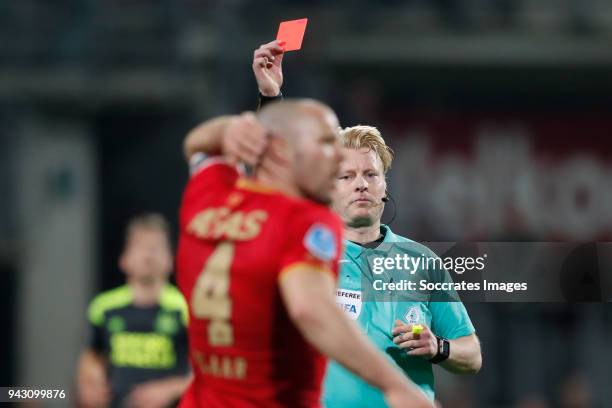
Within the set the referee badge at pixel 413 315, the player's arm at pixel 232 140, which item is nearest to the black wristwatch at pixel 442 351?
the referee badge at pixel 413 315

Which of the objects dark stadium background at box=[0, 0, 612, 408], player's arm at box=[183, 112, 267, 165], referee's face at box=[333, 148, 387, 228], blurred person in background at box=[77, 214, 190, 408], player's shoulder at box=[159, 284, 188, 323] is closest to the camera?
player's arm at box=[183, 112, 267, 165]

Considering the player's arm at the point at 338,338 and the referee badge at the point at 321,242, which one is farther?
the referee badge at the point at 321,242

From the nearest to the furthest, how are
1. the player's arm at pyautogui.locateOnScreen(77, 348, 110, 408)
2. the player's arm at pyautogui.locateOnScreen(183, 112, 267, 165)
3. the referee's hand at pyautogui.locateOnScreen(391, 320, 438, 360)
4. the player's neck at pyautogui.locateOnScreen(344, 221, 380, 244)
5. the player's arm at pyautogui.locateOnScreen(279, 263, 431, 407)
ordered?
the player's arm at pyautogui.locateOnScreen(279, 263, 431, 407)
the player's arm at pyautogui.locateOnScreen(183, 112, 267, 165)
the referee's hand at pyautogui.locateOnScreen(391, 320, 438, 360)
the player's neck at pyautogui.locateOnScreen(344, 221, 380, 244)
the player's arm at pyautogui.locateOnScreen(77, 348, 110, 408)

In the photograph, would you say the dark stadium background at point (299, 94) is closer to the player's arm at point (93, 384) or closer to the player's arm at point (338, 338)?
the player's arm at point (93, 384)

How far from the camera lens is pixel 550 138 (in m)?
20.9

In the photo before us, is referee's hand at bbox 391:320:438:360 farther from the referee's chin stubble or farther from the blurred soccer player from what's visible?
the blurred soccer player

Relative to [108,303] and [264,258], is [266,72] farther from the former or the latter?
[108,303]

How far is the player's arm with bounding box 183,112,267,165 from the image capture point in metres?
4.55

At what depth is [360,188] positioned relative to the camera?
5922 mm

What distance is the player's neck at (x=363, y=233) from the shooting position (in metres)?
6.03

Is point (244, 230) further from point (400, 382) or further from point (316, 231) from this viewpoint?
point (400, 382)

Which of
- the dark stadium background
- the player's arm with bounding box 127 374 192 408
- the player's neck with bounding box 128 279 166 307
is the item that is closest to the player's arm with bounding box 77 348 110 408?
the player's arm with bounding box 127 374 192 408

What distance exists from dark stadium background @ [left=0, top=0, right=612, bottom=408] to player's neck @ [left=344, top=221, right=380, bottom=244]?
10746mm

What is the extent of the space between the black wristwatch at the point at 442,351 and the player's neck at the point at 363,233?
0.54 metres
